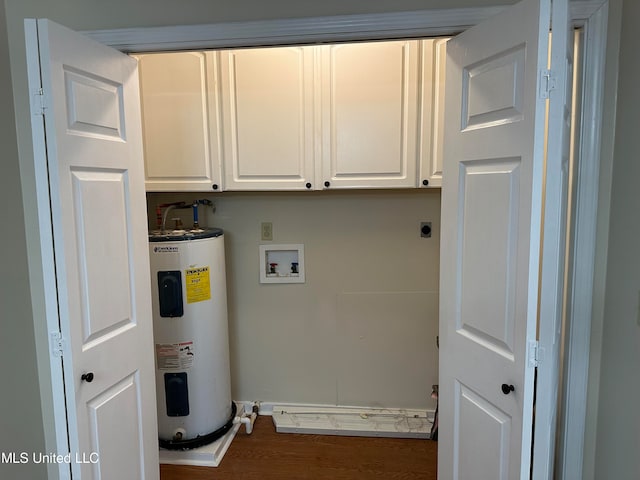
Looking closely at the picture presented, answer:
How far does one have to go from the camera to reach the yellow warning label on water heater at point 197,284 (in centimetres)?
222

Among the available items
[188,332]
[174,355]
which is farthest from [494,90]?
[174,355]

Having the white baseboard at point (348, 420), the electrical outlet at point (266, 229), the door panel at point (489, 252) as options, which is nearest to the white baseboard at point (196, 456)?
the white baseboard at point (348, 420)

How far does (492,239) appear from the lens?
1.22 m

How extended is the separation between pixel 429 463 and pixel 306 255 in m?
1.39

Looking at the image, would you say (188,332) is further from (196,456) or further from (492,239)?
(492,239)

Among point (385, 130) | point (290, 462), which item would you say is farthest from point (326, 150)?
point (290, 462)

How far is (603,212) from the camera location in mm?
1305

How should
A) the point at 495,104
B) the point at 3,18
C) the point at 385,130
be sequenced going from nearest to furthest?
the point at 495,104 < the point at 3,18 < the point at 385,130

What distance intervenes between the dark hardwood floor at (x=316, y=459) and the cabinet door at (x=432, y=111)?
1.54m

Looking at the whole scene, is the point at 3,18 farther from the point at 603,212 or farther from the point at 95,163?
the point at 603,212

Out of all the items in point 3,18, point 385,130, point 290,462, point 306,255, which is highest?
point 3,18

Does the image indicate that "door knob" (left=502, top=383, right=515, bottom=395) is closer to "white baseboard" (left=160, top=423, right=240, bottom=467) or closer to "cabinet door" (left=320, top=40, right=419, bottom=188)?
"cabinet door" (left=320, top=40, right=419, bottom=188)

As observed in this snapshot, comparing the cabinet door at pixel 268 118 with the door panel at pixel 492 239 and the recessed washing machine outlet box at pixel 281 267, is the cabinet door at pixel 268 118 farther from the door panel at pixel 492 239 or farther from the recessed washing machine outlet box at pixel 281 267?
the door panel at pixel 492 239

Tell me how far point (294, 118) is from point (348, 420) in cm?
189
